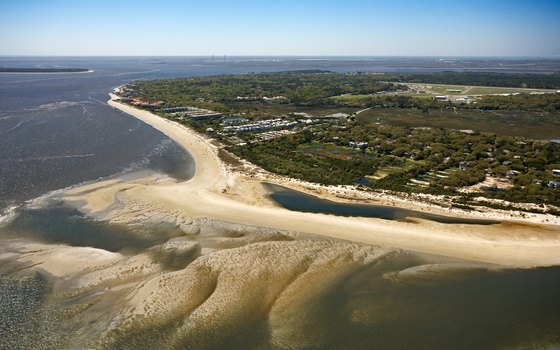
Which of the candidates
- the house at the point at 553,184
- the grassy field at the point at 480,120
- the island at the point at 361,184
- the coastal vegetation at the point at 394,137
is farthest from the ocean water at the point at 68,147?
the grassy field at the point at 480,120

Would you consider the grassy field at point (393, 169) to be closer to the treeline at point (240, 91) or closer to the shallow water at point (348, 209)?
the shallow water at point (348, 209)

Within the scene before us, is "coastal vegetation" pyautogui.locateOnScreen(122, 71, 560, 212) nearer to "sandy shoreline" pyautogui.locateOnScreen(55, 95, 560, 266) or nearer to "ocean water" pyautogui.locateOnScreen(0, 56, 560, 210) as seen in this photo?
→ "sandy shoreline" pyautogui.locateOnScreen(55, 95, 560, 266)

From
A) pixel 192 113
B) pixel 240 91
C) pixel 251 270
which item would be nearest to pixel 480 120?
pixel 192 113

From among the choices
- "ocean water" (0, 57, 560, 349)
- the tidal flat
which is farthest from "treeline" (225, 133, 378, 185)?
"ocean water" (0, 57, 560, 349)

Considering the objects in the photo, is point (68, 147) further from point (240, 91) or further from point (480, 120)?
point (480, 120)

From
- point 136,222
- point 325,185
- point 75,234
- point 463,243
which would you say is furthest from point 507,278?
point 75,234
